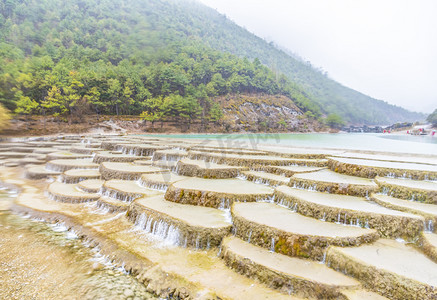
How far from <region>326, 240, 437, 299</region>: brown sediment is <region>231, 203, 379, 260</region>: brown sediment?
209mm

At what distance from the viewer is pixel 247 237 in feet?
18.9

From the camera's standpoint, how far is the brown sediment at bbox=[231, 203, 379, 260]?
5.00 m

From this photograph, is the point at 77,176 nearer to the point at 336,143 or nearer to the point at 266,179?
the point at 266,179

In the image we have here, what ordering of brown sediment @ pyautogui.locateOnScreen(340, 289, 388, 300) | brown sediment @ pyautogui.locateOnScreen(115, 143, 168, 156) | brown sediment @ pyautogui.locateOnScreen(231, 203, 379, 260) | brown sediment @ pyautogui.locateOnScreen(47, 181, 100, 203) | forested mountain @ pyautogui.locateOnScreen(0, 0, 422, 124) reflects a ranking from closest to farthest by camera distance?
brown sediment @ pyautogui.locateOnScreen(340, 289, 388, 300) < brown sediment @ pyautogui.locateOnScreen(231, 203, 379, 260) < brown sediment @ pyautogui.locateOnScreen(47, 181, 100, 203) < brown sediment @ pyautogui.locateOnScreen(115, 143, 168, 156) < forested mountain @ pyautogui.locateOnScreen(0, 0, 422, 124)

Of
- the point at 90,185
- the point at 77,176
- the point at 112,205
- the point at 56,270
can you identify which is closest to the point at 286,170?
the point at 112,205

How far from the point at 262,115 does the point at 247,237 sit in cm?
7854

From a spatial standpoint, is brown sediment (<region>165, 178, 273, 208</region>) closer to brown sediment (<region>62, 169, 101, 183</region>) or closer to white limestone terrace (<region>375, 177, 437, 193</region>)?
white limestone terrace (<region>375, 177, 437, 193</region>)

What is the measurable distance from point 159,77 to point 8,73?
3215cm

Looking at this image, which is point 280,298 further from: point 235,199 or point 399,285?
point 235,199

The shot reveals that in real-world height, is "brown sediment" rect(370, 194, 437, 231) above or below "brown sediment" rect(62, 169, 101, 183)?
above

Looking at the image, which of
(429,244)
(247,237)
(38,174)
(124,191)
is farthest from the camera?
(38,174)

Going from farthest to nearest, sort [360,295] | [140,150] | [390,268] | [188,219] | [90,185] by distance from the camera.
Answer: [140,150] → [90,185] → [188,219] → [390,268] → [360,295]

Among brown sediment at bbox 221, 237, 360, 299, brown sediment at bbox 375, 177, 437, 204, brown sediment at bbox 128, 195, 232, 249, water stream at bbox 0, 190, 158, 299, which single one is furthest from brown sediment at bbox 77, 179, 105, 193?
brown sediment at bbox 375, 177, 437, 204

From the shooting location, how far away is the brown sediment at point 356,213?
552cm
